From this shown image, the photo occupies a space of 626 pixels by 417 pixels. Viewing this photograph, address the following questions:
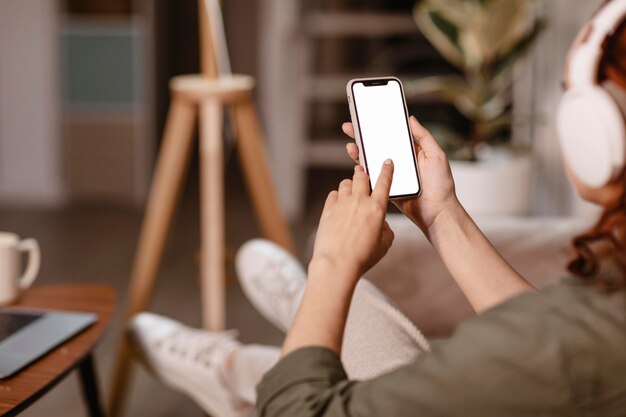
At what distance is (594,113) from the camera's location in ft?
2.57

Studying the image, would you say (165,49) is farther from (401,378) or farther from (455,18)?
(401,378)

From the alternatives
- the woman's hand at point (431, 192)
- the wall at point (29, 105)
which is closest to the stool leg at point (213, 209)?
the woman's hand at point (431, 192)

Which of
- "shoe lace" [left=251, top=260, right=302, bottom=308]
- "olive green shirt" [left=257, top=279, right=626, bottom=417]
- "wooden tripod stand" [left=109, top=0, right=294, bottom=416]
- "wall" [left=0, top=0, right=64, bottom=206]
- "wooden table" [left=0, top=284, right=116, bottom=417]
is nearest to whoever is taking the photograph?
"olive green shirt" [left=257, top=279, right=626, bottom=417]

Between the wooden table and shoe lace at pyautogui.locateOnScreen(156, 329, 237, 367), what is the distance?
162 millimetres

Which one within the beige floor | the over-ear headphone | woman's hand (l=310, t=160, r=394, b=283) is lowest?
the beige floor

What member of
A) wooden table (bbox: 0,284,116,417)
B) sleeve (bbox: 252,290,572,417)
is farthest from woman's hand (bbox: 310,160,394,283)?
wooden table (bbox: 0,284,116,417)

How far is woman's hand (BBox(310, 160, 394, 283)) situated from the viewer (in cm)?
86

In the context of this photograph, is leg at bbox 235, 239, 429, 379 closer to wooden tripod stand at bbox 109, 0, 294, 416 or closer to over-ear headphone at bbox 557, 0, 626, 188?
over-ear headphone at bbox 557, 0, 626, 188

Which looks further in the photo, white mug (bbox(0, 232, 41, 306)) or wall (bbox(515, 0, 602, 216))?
wall (bbox(515, 0, 602, 216))

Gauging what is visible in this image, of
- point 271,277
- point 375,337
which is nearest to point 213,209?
point 271,277

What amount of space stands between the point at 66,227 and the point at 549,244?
2.56m

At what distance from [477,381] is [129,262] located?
8.82 ft

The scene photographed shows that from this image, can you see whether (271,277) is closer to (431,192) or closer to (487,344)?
(431,192)

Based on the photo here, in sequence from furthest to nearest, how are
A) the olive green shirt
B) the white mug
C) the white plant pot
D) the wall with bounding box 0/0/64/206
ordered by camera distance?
the wall with bounding box 0/0/64/206 < the white plant pot < the white mug < the olive green shirt
